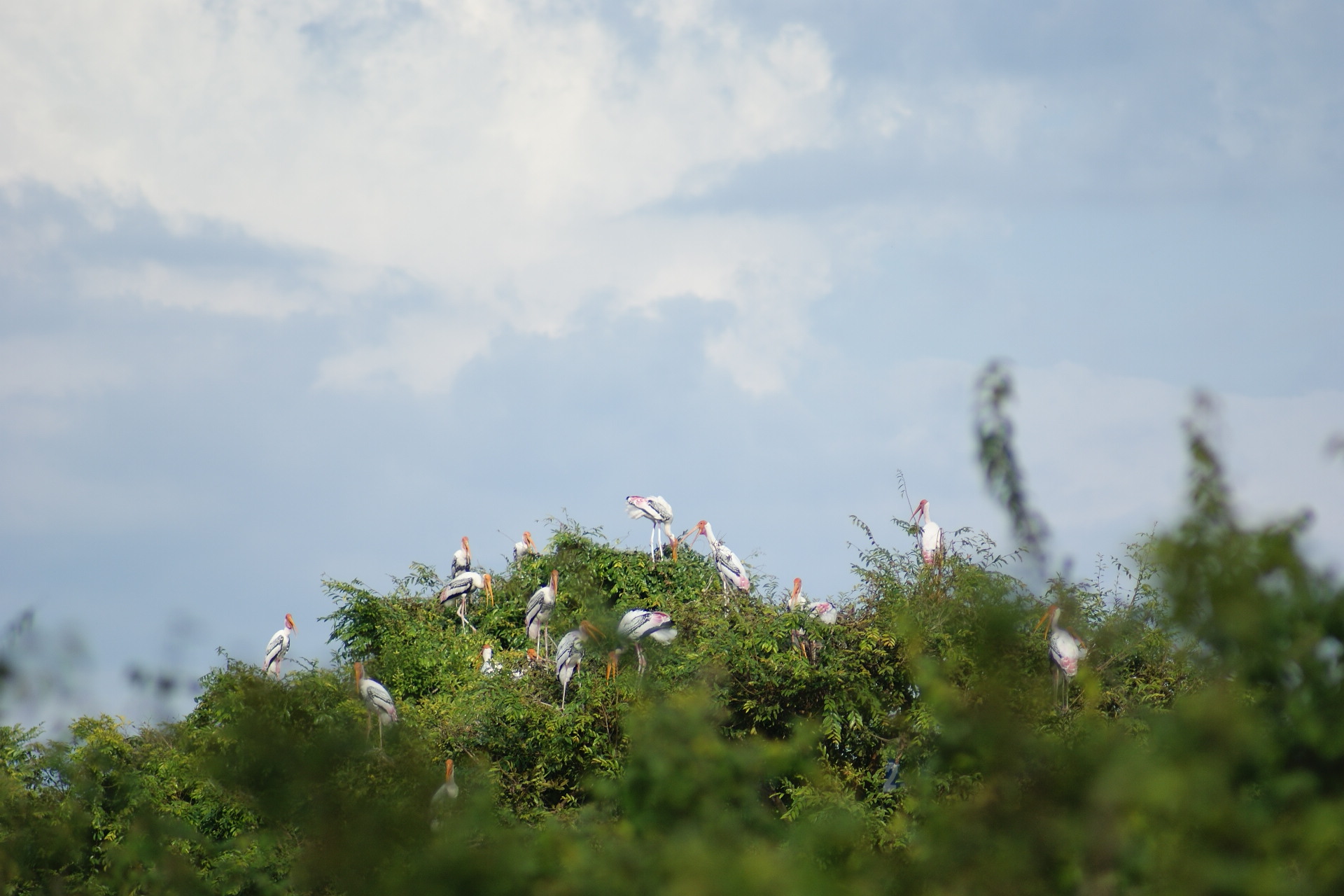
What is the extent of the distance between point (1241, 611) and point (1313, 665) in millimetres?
443

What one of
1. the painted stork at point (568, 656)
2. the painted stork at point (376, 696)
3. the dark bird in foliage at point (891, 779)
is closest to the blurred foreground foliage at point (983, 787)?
the dark bird in foliage at point (891, 779)

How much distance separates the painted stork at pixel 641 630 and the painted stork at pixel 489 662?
269cm

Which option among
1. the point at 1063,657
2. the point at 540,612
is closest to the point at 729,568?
the point at 540,612

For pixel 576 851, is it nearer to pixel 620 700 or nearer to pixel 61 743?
pixel 620 700

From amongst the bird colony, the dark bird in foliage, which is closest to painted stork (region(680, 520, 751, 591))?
the bird colony

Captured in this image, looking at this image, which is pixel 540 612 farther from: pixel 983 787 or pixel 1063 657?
pixel 983 787

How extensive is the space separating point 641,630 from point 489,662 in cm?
440

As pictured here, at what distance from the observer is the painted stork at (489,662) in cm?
1830

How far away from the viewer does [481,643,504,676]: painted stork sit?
18297 mm

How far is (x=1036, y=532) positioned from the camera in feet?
10.5

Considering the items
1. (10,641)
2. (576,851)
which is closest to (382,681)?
(10,641)

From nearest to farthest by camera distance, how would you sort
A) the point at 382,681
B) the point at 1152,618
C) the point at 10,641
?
the point at 10,641
the point at 1152,618
the point at 382,681

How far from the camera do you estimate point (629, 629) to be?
1567cm

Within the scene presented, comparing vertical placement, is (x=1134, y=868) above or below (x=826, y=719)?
below
